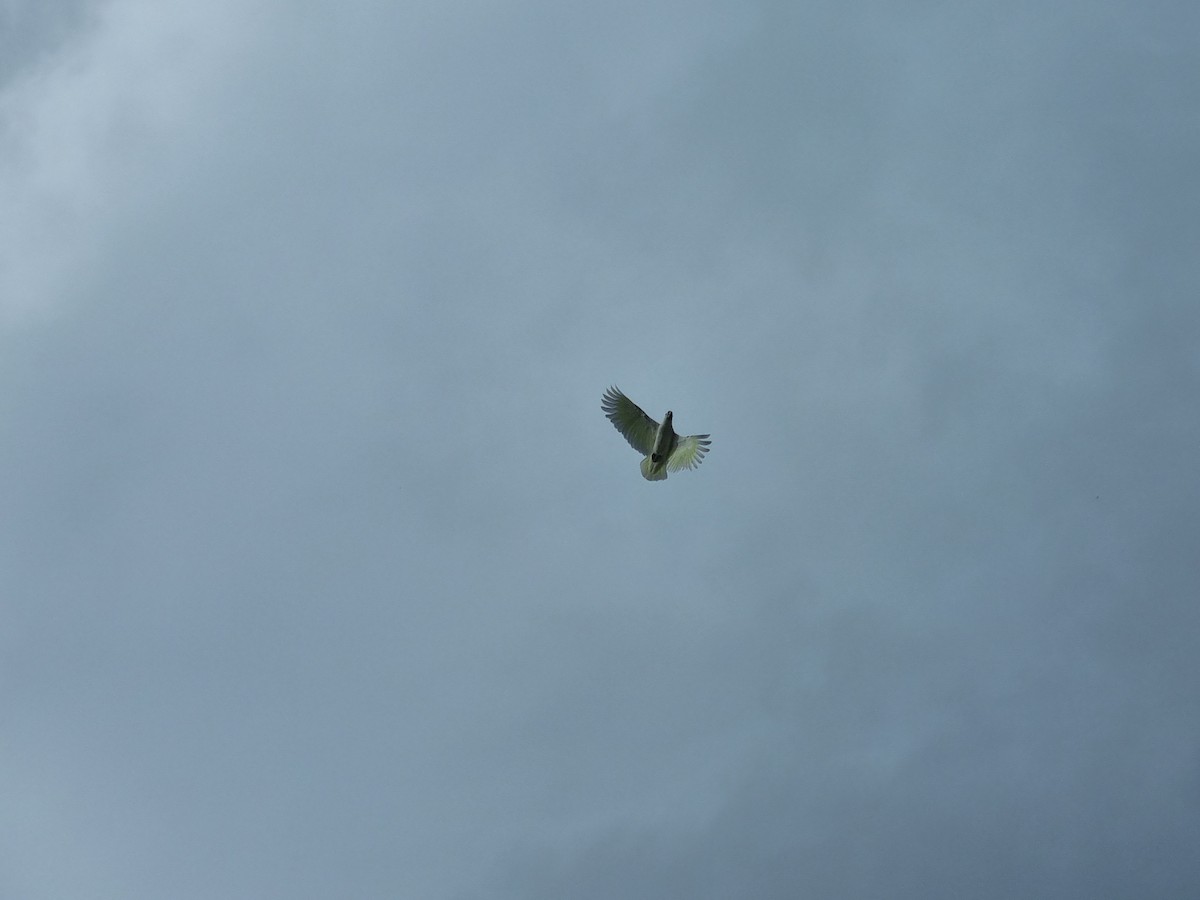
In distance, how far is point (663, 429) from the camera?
200m
